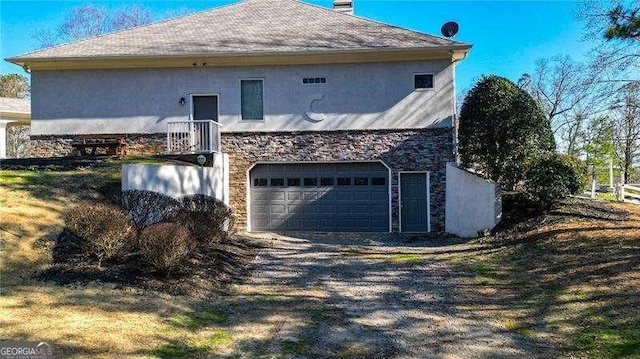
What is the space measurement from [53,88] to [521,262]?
14.6 metres

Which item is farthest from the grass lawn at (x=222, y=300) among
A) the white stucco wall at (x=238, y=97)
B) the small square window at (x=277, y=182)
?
the small square window at (x=277, y=182)

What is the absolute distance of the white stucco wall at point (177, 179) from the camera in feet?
32.0

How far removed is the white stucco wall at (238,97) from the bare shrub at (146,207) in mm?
5714

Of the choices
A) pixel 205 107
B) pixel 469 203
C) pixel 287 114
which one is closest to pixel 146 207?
pixel 205 107

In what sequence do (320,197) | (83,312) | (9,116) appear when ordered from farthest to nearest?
(9,116)
(320,197)
(83,312)

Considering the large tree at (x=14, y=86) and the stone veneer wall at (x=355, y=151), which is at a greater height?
the large tree at (x=14, y=86)

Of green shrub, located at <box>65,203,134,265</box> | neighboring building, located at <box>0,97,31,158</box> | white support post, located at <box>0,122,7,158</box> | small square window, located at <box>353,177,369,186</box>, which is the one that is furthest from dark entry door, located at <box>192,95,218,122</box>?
neighboring building, located at <box>0,97,31,158</box>

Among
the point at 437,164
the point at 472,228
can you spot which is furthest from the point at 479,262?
the point at 437,164

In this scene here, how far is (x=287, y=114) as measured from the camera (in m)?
15.0

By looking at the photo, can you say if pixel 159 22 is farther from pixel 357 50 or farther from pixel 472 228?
pixel 472 228

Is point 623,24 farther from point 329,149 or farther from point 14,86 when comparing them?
point 14,86

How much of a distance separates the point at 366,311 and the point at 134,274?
347 cm

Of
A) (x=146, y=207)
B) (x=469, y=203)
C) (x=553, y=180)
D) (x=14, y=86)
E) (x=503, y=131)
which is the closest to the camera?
(x=146, y=207)

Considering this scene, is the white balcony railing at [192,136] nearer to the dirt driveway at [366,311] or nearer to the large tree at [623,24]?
the dirt driveway at [366,311]
